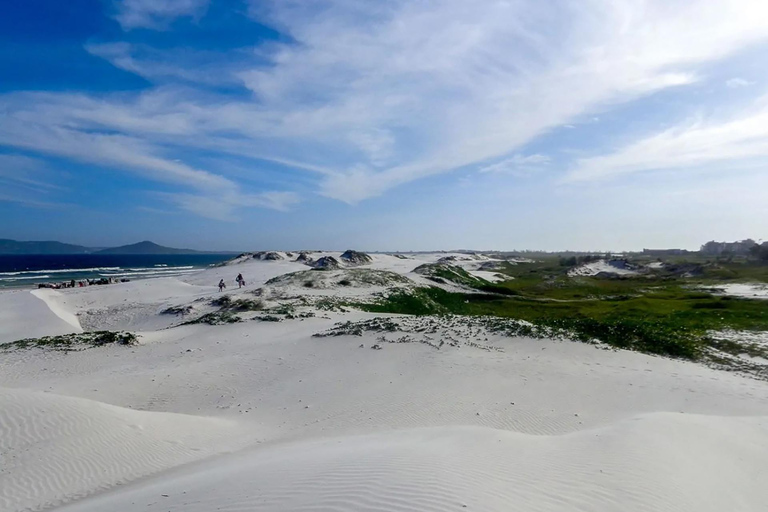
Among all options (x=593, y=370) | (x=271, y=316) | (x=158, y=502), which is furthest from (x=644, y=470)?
(x=271, y=316)

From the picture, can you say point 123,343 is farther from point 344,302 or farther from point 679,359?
point 679,359

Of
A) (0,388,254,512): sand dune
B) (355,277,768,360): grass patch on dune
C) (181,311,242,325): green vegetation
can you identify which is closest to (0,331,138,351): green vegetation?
(181,311,242,325): green vegetation

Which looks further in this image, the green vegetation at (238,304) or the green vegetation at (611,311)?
the green vegetation at (238,304)

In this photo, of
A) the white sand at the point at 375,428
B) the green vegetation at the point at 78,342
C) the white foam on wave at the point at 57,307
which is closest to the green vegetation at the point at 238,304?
the white sand at the point at 375,428

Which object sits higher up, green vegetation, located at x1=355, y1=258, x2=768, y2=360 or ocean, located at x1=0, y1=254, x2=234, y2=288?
ocean, located at x1=0, y1=254, x2=234, y2=288

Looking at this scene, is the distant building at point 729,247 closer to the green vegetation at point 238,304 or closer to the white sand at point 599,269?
the white sand at point 599,269

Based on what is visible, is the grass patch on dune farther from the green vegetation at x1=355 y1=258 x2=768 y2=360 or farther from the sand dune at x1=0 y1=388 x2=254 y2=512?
the sand dune at x1=0 y1=388 x2=254 y2=512

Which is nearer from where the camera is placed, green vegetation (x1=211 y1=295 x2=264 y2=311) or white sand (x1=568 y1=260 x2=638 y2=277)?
green vegetation (x1=211 y1=295 x2=264 y2=311)
